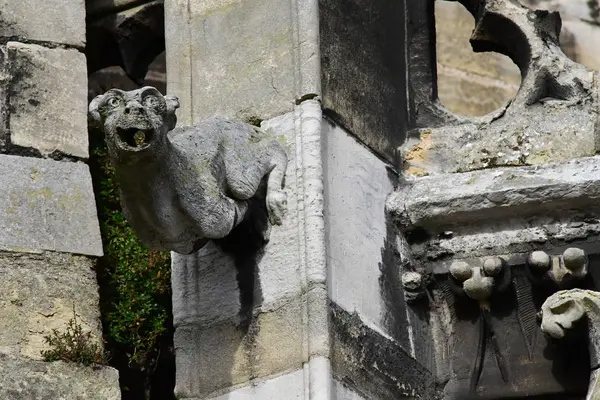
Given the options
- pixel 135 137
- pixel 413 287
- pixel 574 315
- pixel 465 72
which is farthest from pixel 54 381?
pixel 465 72

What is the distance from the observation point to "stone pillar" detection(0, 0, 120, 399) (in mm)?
5941

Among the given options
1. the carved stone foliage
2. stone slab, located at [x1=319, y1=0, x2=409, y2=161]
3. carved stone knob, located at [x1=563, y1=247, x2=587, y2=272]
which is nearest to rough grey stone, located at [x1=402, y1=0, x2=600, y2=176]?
the carved stone foliage

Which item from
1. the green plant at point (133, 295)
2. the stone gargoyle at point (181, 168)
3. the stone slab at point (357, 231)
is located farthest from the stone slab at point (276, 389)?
the green plant at point (133, 295)

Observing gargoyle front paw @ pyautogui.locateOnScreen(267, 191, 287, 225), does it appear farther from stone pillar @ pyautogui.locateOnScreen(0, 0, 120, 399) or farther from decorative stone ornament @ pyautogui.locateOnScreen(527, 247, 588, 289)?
decorative stone ornament @ pyautogui.locateOnScreen(527, 247, 588, 289)

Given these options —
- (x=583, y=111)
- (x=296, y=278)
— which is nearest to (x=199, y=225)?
(x=296, y=278)

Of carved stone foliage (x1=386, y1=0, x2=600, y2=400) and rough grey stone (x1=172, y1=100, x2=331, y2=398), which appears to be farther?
carved stone foliage (x1=386, y1=0, x2=600, y2=400)

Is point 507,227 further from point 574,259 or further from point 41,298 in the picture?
Result: point 41,298

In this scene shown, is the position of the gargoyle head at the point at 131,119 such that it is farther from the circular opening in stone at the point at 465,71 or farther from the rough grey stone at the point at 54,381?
the circular opening in stone at the point at 465,71

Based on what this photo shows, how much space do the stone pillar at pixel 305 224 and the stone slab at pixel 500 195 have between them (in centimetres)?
9

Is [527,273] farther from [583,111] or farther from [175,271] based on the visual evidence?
[175,271]

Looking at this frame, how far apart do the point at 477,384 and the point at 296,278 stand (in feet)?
2.04

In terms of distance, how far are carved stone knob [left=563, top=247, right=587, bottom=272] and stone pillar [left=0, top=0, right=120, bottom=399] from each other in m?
1.18

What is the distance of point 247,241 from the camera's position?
19.6 feet

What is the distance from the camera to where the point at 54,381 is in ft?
19.4
